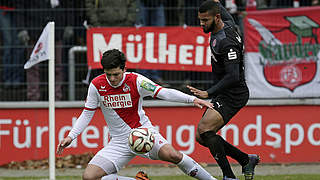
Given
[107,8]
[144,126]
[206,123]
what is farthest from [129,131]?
[107,8]

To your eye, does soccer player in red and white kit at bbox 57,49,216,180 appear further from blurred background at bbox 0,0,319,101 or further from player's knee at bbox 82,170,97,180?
blurred background at bbox 0,0,319,101

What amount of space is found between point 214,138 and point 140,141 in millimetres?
1192

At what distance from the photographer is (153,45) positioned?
11.4 meters

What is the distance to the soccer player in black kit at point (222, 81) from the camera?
789 centimetres

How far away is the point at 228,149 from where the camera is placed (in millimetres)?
8461

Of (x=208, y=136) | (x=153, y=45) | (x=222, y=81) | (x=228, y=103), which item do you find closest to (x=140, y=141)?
(x=208, y=136)

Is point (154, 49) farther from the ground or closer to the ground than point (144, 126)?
farther from the ground

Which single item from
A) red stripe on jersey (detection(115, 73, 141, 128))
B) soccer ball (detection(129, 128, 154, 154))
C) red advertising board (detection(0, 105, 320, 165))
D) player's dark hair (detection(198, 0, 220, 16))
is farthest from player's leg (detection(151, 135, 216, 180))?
red advertising board (detection(0, 105, 320, 165))

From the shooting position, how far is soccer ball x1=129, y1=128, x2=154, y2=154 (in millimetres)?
7273

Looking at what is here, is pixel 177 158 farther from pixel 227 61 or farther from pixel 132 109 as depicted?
pixel 227 61

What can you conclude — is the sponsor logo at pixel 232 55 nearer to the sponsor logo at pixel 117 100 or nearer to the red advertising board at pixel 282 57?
the sponsor logo at pixel 117 100

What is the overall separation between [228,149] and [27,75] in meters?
4.45

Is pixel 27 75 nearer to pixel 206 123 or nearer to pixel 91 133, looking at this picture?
pixel 91 133

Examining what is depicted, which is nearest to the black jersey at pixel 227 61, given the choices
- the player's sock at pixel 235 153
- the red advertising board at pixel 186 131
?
the player's sock at pixel 235 153
